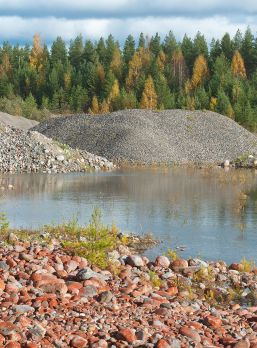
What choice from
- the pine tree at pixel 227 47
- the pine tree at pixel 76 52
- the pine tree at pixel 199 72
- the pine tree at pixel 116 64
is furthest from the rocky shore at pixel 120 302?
the pine tree at pixel 76 52

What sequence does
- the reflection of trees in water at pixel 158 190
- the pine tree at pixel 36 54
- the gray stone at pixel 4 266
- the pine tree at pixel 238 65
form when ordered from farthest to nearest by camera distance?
1. the pine tree at pixel 36 54
2. the pine tree at pixel 238 65
3. the reflection of trees in water at pixel 158 190
4. the gray stone at pixel 4 266

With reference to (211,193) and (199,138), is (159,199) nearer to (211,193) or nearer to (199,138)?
(211,193)

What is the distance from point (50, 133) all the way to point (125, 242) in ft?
159

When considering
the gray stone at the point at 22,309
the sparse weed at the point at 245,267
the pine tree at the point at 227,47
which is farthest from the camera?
the pine tree at the point at 227,47

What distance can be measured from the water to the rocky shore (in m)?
2.89

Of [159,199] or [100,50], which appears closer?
[159,199]

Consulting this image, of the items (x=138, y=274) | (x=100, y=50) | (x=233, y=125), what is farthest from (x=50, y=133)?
(x=100, y=50)

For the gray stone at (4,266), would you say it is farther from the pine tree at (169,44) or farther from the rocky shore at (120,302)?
the pine tree at (169,44)

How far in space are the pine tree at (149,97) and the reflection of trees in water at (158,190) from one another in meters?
57.5

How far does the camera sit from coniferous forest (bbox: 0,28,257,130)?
344 ft

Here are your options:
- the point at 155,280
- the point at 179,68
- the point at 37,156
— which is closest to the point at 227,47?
the point at 179,68

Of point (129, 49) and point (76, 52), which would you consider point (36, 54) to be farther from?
point (129, 49)

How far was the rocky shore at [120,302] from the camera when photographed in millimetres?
8625

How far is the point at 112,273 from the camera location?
1238 cm
